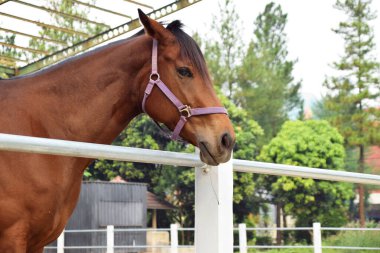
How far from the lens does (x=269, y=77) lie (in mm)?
29438

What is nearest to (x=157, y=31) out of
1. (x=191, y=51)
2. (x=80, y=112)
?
(x=191, y=51)

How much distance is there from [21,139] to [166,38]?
3.85 ft

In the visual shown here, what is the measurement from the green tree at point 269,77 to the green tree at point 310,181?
4.26 metres

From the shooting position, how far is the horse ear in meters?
2.30

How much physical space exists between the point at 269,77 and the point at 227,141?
27.8m

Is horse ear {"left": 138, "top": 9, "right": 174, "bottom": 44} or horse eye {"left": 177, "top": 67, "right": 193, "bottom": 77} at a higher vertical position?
horse ear {"left": 138, "top": 9, "right": 174, "bottom": 44}

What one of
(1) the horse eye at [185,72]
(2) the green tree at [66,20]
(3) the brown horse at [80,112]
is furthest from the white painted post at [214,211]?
(2) the green tree at [66,20]

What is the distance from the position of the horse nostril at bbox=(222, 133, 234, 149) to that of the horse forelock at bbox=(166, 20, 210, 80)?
29 centimetres

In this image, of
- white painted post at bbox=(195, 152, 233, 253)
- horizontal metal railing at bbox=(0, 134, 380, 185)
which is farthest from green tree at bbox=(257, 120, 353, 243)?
white painted post at bbox=(195, 152, 233, 253)

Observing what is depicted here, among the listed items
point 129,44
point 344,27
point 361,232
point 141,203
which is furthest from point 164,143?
point 129,44

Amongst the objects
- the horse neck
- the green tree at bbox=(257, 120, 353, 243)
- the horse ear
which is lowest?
the horse neck

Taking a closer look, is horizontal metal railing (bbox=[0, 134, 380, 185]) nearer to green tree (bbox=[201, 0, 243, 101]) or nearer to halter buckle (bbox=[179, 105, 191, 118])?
halter buckle (bbox=[179, 105, 191, 118])

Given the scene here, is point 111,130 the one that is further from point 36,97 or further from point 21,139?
point 21,139

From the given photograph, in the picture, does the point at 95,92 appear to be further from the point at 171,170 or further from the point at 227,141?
the point at 171,170
